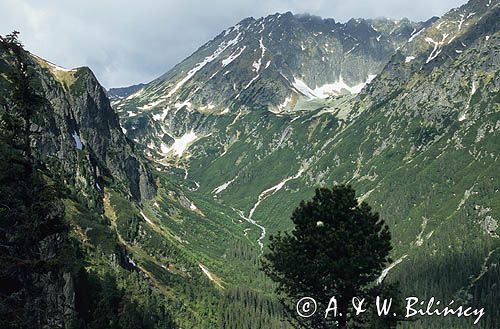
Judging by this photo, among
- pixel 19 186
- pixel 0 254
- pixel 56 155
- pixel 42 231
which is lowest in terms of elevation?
pixel 0 254

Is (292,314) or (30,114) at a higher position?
(30,114)

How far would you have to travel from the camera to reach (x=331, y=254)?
2752 centimetres

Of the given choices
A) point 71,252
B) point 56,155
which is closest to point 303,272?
point 71,252

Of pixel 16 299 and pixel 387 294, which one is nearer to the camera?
pixel 16 299

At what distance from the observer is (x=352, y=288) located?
27.7m

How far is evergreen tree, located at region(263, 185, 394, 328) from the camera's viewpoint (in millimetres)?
27203

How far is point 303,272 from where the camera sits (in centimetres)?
2752

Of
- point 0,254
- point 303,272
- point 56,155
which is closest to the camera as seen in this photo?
point 0,254

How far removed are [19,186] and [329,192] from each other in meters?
16.7

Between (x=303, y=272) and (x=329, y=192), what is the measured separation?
489 cm

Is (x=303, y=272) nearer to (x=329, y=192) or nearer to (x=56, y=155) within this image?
(x=329, y=192)

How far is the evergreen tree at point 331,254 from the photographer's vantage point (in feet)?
89.2

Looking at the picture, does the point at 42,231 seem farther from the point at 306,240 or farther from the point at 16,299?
the point at 306,240

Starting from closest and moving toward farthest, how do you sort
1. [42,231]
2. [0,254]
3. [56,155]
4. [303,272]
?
[0,254] < [42,231] < [303,272] < [56,155]
